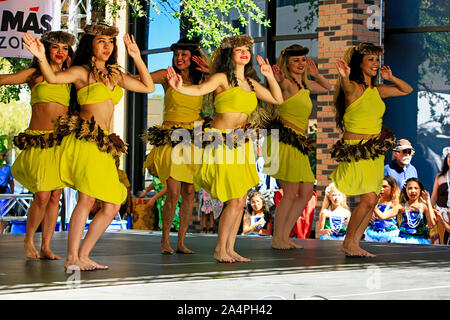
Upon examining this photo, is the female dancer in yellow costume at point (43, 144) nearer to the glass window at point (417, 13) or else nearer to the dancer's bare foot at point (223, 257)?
the dancer's bare foot at point (223, 257)

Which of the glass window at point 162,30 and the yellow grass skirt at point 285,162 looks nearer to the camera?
the yellow grass skirt at point 285,162

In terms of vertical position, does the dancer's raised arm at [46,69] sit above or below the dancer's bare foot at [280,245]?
above

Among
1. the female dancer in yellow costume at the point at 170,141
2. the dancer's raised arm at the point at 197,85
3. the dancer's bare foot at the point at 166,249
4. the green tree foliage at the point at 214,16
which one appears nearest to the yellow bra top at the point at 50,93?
the female dancer in yellow costume at the point at 170,141

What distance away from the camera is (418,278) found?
6293 mm

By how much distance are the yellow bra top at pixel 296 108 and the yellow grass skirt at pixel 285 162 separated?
146 mm

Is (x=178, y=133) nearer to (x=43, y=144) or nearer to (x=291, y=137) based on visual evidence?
(x=291, y=137)

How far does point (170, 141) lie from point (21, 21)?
13.5 feet

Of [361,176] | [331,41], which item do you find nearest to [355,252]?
[361,176]

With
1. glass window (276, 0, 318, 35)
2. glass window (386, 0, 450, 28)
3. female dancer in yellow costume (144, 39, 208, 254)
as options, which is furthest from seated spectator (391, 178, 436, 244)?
glass window (276, 0, 318, 35)

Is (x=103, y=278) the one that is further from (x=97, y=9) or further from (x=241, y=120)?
(x=97, y=9)

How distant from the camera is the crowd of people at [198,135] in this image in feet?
21.7

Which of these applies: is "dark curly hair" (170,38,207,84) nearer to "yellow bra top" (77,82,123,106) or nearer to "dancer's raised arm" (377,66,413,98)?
"dancer's raised arm" (377,66,413,98)
